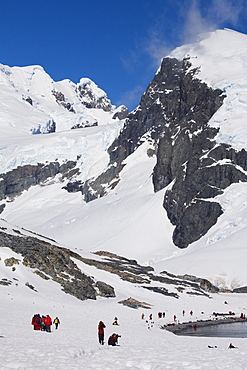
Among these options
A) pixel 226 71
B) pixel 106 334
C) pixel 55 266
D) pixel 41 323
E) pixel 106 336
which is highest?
pixel 226 71

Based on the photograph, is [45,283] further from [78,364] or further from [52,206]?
[52,206]

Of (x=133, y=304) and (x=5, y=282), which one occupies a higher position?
(x=5, y=282)

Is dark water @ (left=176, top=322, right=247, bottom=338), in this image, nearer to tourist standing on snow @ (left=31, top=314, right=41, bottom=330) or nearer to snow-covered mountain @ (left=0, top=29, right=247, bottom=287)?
tourist standing on snow @ (left=31, top=314, right=41, bottom=330)

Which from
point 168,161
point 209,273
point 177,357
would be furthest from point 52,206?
point 177,357

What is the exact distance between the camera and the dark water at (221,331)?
38094 millimetres

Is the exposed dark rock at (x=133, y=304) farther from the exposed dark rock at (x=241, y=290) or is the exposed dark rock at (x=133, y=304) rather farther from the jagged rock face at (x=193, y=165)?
the jagged rock face at (x=193, y=165)

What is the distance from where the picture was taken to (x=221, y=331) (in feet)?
135

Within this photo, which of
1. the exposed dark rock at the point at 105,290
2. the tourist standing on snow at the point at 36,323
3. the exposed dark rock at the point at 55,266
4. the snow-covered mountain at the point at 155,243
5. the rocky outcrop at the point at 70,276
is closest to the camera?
the snow-covered mountain at the point at 155,243

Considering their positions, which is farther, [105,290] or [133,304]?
[105,290]

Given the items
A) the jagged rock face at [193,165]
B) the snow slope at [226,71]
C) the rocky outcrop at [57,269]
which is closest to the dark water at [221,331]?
the rocky outcrop at [57,269]

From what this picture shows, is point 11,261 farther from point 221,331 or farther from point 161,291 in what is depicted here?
point 161,291

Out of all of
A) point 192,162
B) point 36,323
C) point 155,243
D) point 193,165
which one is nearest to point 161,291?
point 36,323

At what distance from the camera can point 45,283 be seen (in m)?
46.6

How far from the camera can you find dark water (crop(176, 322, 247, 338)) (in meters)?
38.1
